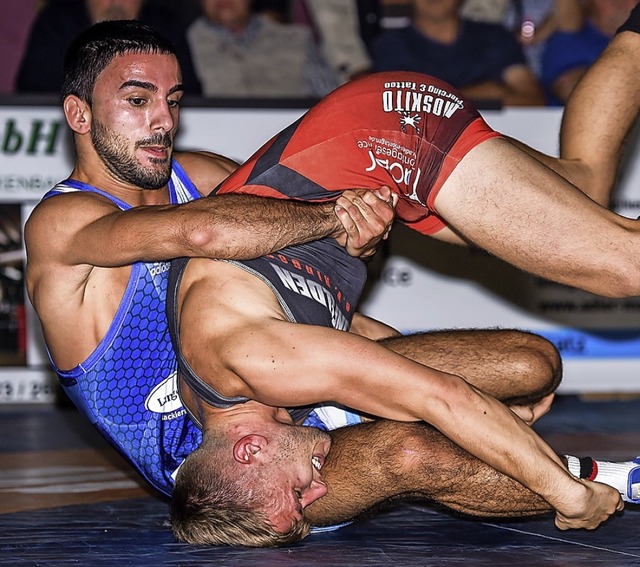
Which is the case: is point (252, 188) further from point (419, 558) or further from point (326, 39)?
point (326, 39)

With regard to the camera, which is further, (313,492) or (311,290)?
(311,290)

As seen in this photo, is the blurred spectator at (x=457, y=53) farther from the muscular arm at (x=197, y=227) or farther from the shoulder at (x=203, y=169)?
the muscular arm at (x=197, y=227)

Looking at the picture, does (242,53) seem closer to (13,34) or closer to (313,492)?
(13,34)

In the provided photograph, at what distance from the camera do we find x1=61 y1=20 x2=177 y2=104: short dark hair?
378cm

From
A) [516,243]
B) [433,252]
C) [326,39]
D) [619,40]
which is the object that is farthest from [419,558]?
[326,39]

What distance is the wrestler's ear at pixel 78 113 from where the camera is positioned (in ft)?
12.6

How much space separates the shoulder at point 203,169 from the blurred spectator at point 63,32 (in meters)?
1.85

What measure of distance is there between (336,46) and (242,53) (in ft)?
1.69

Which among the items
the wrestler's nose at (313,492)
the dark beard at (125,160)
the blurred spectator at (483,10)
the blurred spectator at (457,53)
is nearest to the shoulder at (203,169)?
the dark beard at (125,160)

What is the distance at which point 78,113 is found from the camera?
3.85 meters

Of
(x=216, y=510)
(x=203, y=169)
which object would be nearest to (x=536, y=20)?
(x=203, y=169)

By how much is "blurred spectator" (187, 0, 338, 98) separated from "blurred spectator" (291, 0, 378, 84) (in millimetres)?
166

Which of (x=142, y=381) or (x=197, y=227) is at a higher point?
(x=197, y=227)

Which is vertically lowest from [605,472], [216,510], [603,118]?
[216,510]
